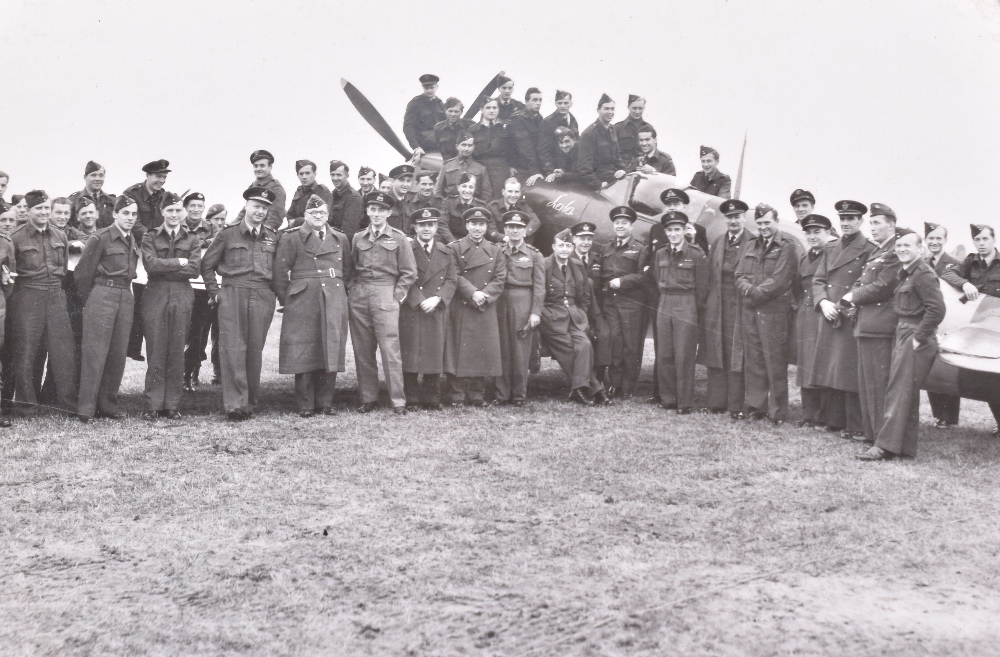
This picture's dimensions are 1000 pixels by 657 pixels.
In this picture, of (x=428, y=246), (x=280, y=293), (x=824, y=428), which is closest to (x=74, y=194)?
(x=280, y=293)

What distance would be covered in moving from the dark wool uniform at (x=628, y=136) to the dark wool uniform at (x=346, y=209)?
359cm

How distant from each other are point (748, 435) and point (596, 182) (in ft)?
13.8

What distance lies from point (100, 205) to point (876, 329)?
23.8 ft

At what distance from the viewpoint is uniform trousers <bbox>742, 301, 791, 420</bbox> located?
807 centimetres

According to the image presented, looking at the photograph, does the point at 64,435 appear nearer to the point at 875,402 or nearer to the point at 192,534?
the point at 192,534

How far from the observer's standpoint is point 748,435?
7293 millimetres

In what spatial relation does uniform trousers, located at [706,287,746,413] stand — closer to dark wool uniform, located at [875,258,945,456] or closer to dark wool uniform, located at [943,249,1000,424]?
dark wool uniform, located at [875,258,945,456]

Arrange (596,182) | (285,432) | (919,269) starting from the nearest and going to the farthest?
(919,269), (285,432), (596,182)

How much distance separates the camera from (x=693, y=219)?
379 inches

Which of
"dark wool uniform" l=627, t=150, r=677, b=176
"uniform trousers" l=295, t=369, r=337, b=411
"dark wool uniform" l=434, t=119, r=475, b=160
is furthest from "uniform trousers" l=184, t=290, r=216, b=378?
"dark wool uniform" l=627, t=150, r=677, b=176

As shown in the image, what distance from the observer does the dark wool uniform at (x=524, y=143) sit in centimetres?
1082

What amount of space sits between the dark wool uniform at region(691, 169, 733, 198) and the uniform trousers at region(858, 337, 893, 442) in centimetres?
355

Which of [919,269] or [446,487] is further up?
[919,269]

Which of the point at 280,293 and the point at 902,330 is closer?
the point at 902,330
